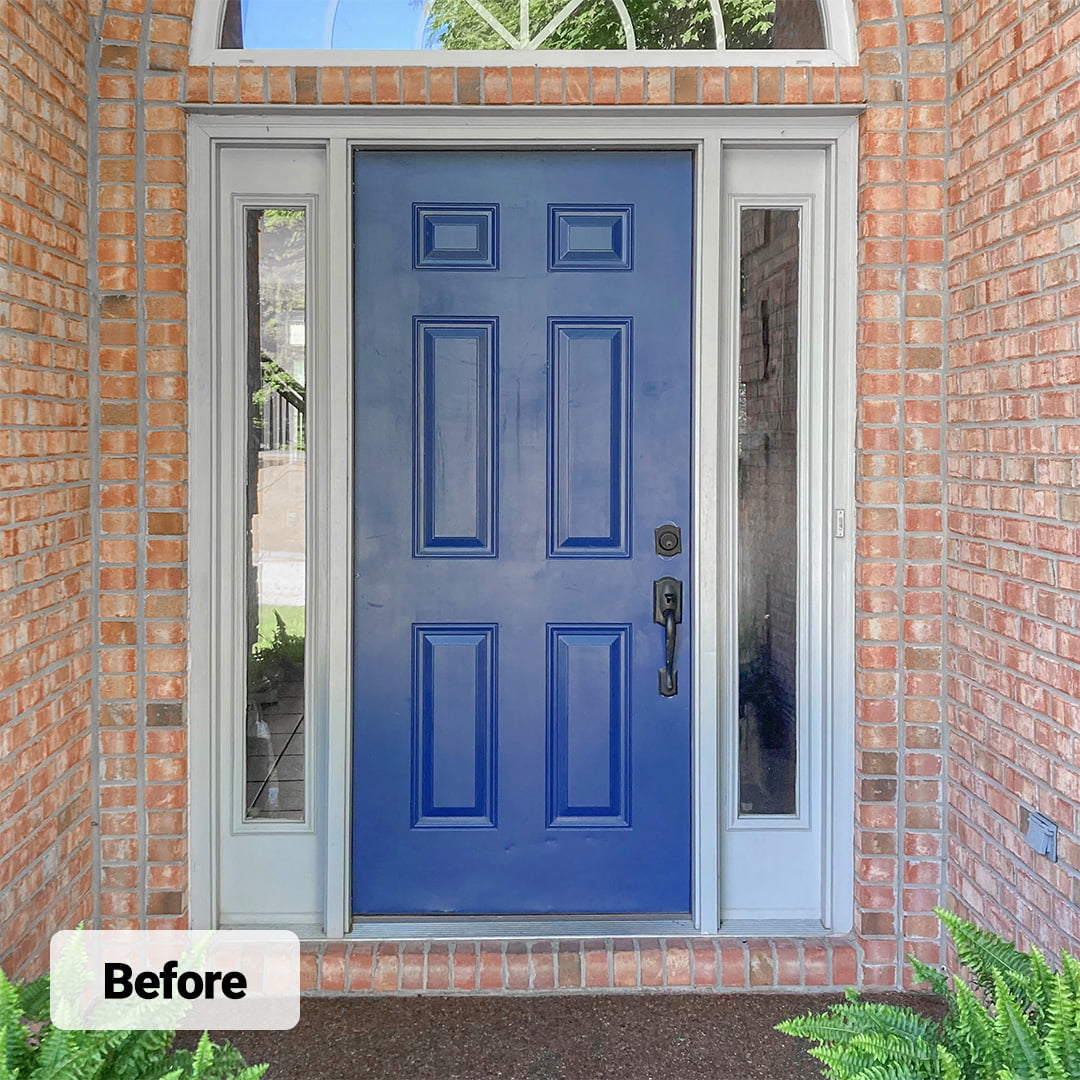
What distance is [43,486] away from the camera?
274 cm

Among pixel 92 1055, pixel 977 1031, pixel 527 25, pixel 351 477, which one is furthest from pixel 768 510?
pixel 92 1055

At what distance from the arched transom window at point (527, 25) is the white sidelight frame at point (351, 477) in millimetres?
200

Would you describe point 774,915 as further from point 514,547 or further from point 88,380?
point 88,380

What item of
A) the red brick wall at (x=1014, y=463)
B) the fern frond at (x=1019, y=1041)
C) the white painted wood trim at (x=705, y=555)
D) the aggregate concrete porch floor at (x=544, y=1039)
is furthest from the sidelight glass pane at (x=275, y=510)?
the fern frond at (x=1019, y=1041)

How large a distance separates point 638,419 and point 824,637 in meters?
0.82

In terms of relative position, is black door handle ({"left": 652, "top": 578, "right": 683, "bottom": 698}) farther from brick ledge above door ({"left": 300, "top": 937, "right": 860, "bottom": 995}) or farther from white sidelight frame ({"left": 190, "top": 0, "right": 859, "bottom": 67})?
white sidelight frame ({"left": 190, "top": 0, "right": 859, "bottom": 67})

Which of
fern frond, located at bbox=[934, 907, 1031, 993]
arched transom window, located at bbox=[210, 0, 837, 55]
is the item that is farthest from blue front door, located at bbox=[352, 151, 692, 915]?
fern frond, located at bbox=[934, 907, 1031, 993]

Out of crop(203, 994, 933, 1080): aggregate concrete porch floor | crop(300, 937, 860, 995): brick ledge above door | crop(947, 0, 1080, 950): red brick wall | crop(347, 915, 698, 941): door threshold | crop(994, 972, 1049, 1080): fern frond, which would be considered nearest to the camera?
crop(994, 972, 1049, 1080): fern frond

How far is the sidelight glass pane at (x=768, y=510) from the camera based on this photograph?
3232 millimetres

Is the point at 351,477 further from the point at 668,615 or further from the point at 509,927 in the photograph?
the point at 509,927

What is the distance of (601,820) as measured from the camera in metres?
3.26

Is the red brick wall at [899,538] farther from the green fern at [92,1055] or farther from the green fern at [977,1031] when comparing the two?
the green fern at [92,1055]

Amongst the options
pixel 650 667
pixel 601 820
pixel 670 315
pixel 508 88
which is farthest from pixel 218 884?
pixel 508 88

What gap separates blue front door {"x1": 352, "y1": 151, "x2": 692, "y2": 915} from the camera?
3213mm
